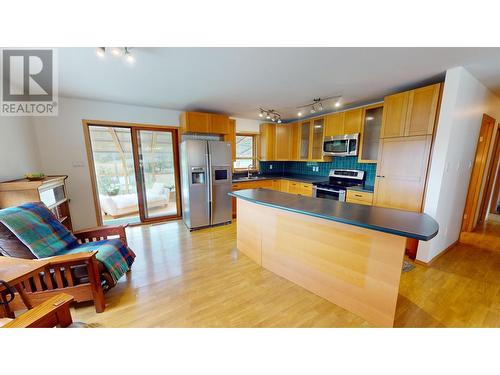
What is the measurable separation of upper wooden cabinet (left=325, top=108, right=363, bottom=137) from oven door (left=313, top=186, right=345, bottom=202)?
3.68 ft

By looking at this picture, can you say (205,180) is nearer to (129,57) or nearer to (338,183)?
(129,57)

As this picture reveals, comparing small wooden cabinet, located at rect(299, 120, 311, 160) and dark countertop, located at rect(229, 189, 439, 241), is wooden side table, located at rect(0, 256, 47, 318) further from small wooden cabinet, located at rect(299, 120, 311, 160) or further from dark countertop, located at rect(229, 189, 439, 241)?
small wooden cabinet, located at rect(299, 120, 311, 160)

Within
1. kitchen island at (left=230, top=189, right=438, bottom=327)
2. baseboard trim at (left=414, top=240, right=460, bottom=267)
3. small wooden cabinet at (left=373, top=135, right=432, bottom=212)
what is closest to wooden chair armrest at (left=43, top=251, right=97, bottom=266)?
kitchen island at (left=230, top=189, right=438, bottom=327)

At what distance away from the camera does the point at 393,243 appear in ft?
4.34

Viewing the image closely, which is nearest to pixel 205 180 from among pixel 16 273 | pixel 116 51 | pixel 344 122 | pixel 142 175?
pixel 142 175

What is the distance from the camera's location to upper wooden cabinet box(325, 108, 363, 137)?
10.6 feet

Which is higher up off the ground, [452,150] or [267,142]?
[267,142]

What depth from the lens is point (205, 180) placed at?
3480 millimetres

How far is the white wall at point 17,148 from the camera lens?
81.9 inches

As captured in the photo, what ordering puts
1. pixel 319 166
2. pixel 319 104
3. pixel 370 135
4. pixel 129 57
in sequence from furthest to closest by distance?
pixel 319 166, pixel 319 104, pixel 370 135, pixel 129 57

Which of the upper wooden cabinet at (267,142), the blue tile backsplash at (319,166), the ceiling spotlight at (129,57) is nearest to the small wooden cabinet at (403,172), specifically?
the blue tile backsplash at (319,166)

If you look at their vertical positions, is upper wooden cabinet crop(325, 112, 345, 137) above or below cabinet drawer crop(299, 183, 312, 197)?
above

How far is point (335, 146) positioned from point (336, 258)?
2.61m
